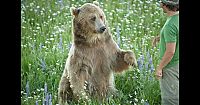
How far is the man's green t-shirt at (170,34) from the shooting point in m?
5.39

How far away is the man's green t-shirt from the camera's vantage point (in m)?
5.39

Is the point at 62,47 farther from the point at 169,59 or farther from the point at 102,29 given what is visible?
the point at 169,59

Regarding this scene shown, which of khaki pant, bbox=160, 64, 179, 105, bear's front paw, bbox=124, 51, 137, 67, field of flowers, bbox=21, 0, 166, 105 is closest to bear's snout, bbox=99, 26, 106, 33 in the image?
field of flowers, bbox=21, 0, 166, 105

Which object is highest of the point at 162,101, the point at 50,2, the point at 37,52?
the point at 50,2

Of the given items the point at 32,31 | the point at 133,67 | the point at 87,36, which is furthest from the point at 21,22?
the point at 133,67

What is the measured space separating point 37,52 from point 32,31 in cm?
18

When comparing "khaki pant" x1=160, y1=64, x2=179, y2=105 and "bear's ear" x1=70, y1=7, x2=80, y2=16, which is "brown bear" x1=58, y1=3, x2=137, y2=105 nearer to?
"bear's ear" x1=70, y1=7, x2=80, y2=16

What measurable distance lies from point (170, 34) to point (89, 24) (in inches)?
24.8

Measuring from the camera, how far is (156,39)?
5.61 m

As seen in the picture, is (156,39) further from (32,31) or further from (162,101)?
(32,31)

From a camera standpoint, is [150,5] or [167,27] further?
[150,5]

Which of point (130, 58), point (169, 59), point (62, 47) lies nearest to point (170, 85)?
point (169, 59)

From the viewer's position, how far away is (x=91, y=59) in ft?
18.0

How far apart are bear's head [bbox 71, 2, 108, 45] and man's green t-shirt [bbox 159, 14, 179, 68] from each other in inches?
17.5
